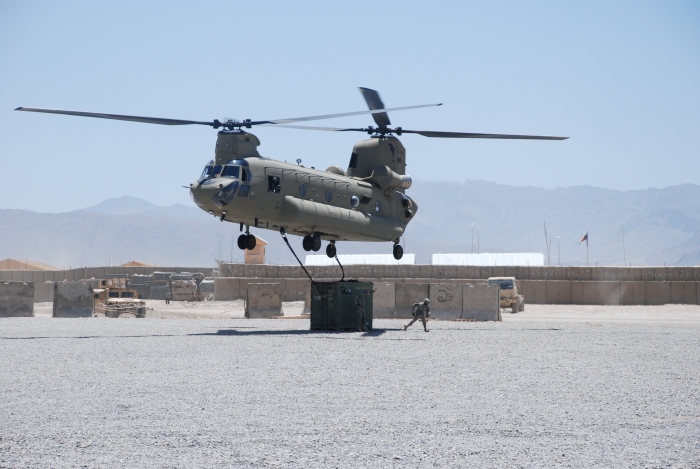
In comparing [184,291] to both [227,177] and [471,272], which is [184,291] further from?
[227,177]

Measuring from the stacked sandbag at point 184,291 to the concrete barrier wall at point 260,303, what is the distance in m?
22.0

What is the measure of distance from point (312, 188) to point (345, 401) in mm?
12678

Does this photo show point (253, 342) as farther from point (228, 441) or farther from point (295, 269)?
point (295, 269)

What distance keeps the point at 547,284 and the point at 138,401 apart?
39777 mm

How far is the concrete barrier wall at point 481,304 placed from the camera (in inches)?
1212

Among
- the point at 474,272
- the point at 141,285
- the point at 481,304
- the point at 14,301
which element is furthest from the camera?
the point at 141,285

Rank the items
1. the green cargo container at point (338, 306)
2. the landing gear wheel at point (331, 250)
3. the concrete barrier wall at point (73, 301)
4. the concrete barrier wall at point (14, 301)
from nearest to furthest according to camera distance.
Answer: the green cargo container at point (338, 306) < the landing gear wheel at point (331, 250) < the concrete barrier wall at point (14, 301) < the concrete barrier wall at point (73, 301)

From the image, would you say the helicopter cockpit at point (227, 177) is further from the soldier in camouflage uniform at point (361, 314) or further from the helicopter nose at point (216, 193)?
the soldier in camouflage uniform at point (361, 314)

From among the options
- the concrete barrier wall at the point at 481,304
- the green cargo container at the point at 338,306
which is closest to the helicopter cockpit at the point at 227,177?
the green cargo container at the point at 338,306

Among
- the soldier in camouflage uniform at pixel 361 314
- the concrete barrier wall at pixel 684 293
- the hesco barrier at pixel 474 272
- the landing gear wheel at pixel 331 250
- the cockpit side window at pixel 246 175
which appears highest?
the cockpit side window at pixel 246 175

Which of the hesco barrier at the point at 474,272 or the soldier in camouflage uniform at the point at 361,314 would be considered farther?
the hesco barrier at the point at 474,272

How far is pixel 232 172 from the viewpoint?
22.6 m

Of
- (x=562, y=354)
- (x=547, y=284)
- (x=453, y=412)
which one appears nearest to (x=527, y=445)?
(x=453, y=412)

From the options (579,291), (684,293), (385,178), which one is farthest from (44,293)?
(684,293)
